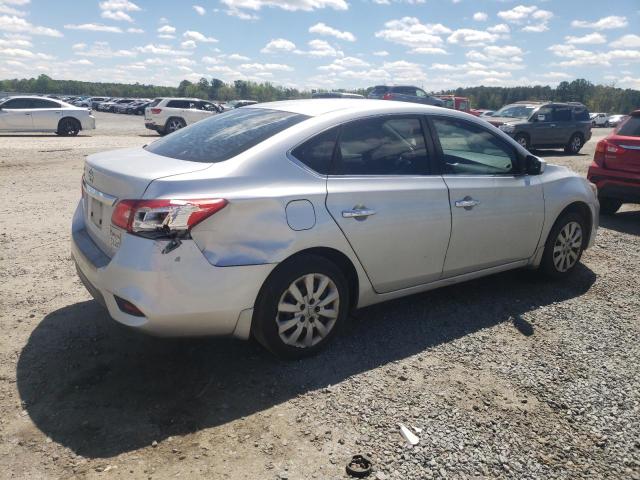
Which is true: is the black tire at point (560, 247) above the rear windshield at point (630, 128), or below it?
below

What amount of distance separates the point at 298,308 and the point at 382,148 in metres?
1.30

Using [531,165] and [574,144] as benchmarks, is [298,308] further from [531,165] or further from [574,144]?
[574,144]

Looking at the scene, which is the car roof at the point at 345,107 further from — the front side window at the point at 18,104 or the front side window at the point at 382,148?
the front side window at the point at 18,104

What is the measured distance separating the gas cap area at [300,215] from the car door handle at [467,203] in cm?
132

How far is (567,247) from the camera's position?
505 centimetres

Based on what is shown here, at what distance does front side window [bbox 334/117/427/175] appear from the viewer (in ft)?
11.7

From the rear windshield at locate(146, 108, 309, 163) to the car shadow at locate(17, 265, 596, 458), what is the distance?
3.89 feet

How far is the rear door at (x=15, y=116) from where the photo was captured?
759 inches

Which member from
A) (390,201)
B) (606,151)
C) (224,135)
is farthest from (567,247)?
(606,151)

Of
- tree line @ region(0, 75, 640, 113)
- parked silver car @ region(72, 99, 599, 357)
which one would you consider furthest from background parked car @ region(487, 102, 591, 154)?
tree line @ region(0, 75, 640, 113)

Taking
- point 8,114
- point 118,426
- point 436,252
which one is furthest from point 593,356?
point 8,114

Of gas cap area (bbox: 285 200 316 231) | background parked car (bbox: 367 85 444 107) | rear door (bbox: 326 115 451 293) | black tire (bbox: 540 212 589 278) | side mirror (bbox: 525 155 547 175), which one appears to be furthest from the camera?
background parked car (bbox: 367 85 444 107)

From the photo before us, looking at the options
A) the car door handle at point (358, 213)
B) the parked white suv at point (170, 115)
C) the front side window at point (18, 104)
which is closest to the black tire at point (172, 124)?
the parked white suv at point (170, 115)

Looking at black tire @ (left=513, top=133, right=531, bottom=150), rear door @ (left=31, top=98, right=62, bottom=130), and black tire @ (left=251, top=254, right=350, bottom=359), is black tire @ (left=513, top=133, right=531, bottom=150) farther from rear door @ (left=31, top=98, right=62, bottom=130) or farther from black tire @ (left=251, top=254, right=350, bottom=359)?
rear door @ (left=31, top=98, right=62, bottom=130)
